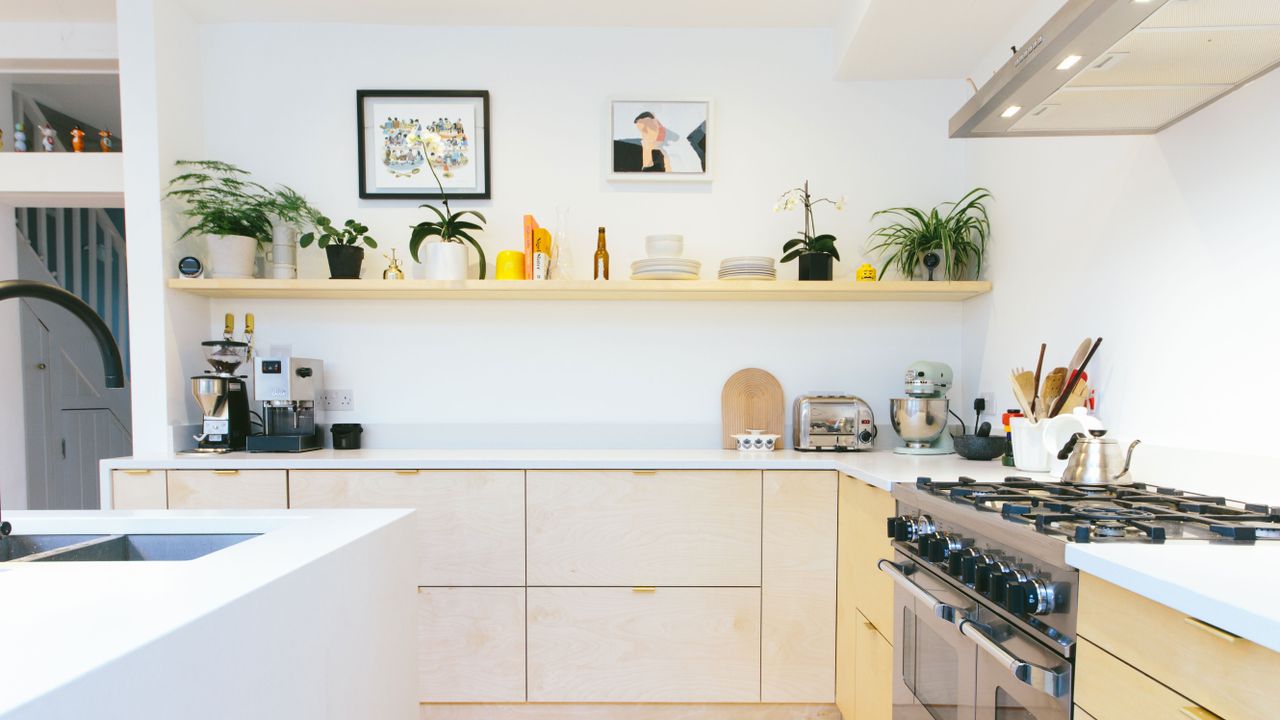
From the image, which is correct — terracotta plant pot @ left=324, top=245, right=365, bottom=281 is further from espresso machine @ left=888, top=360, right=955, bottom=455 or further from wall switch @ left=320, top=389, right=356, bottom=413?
espresso machine @ left=888, top=360, right=955, bottom=455

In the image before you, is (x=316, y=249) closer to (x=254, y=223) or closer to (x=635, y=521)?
(x=254, y=223)

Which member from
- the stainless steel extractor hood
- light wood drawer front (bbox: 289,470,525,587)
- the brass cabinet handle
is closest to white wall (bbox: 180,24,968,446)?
light wood drawer front (bbox: 289,470,525,587)

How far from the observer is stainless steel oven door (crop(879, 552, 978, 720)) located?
54.0 inches

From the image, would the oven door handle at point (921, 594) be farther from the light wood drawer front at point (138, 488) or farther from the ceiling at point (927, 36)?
the light wood drawer front at point (138, 488)

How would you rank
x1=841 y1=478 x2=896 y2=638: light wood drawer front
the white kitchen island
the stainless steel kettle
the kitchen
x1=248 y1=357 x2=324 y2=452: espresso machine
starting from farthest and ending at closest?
x1=248 y1=357 x2=324 y2=452: espresso machine
x1=841 y1=478 x2=896 y2=638: light wood drawer front
the stainless steel kettle
the kitchen
the white kitchen island

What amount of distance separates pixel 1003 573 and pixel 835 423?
1491 mm

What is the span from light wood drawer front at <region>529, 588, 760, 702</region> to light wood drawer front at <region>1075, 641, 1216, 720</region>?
53.2 inches

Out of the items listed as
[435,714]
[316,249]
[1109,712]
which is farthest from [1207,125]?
[316,249]

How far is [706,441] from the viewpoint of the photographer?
2887 millimetres

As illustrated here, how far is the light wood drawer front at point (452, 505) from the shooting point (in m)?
2.32

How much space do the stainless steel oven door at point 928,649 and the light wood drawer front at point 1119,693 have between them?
315 millimetres

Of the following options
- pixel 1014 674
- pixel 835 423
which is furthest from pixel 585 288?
pixel 1014 674

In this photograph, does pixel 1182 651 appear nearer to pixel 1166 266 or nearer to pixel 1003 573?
pixel 1003 573

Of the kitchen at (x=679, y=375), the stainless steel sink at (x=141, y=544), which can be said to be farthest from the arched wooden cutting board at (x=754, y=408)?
the stainless steel sink at (x=141, y=544)
